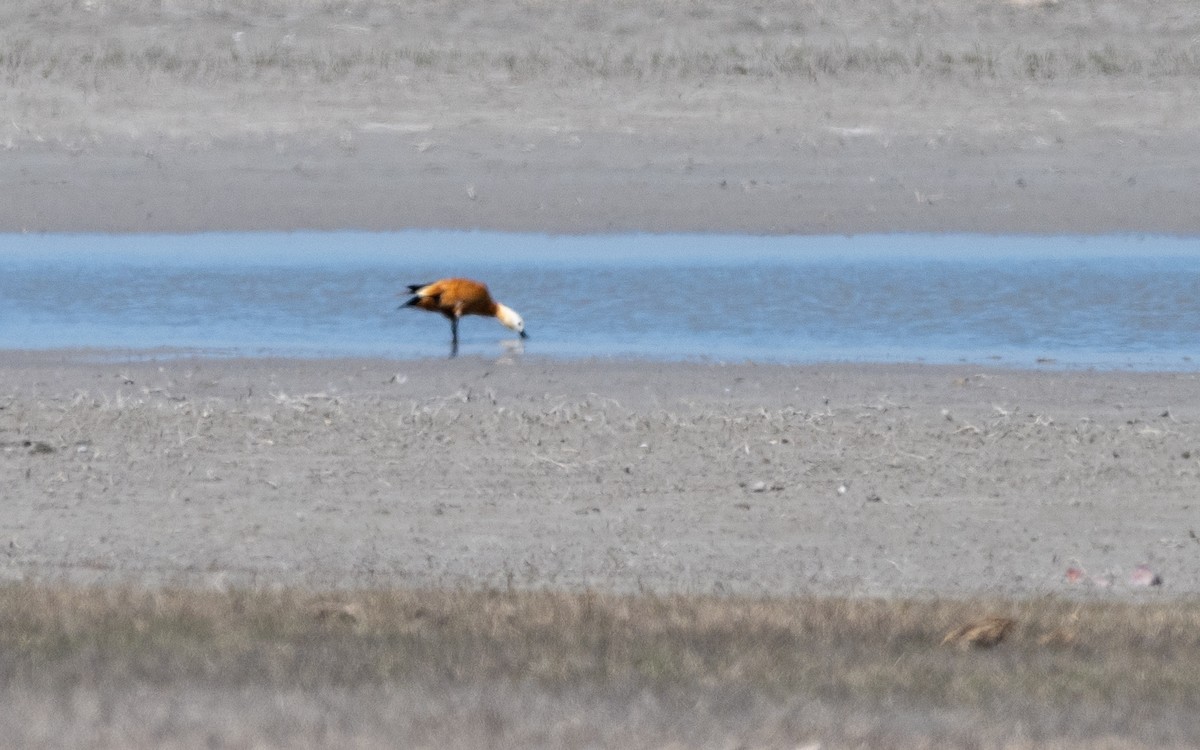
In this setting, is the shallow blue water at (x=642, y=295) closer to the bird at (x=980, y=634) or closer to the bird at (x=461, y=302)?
the bird at (x=461, y=302)

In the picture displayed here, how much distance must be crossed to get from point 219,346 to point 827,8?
11900 millimetres

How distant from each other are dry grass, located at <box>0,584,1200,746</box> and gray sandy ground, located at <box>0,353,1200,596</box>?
0.91 metres

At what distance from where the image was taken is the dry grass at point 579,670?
4.11 meters

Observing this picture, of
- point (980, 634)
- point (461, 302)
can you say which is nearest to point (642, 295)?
point (461, 302)

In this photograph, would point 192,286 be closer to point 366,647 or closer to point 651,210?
point 651,210

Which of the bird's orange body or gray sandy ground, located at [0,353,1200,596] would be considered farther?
the bird's orange body

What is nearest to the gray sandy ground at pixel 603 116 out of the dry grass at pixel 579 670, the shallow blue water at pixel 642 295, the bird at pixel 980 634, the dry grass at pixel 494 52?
the dry grass at pixel 494 52

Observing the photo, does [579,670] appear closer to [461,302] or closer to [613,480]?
[613,480]

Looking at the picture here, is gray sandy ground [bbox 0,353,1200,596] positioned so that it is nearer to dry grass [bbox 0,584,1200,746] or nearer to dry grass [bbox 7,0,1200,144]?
dry grass [bbox 0,584,1200,746]

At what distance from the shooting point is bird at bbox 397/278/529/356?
12.5 m

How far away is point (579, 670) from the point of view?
4.66 m

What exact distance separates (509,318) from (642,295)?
1.73 metres

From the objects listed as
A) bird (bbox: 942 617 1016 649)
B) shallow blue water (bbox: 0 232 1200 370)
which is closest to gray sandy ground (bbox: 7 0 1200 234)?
shallow blue water (bbox: 0 232 1200 370)

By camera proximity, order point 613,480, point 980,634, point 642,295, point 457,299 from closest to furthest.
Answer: point 980,634, point 613,480, point 457,299, point 642,295
